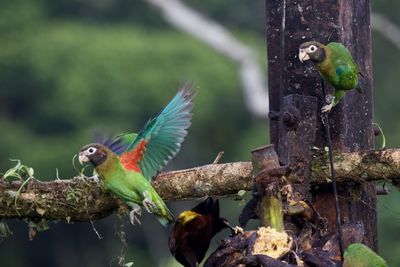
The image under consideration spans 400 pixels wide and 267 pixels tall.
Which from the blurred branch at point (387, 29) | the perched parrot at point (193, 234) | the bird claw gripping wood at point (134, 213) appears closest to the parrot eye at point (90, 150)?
the bird claw gripping wood at point (134, 213)

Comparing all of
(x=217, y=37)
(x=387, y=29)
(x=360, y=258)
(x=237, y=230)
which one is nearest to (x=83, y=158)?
(x=237, y=230)

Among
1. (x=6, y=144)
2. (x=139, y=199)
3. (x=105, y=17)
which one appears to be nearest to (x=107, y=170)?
(x=139, y=199)

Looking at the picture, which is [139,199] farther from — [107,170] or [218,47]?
[218,47]

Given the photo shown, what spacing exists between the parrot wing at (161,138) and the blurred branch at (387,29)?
Result: 16.7m

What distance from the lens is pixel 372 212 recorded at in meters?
4.91

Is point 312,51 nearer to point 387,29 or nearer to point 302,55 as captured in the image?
point 302,55

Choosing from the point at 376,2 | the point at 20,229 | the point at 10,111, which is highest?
the point at 376,2

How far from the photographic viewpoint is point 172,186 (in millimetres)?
5059

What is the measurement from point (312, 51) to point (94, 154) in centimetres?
107

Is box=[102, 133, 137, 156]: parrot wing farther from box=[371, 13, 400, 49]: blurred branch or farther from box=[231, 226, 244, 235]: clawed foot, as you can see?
box=[371, 13, 400, 49]: blurred branch

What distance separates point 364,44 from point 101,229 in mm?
19007

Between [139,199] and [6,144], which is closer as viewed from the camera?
[139,199]

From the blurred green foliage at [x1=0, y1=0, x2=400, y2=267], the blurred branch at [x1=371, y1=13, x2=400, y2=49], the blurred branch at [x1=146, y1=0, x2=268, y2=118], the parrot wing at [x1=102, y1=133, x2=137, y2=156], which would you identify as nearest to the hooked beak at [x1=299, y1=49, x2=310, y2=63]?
the parrot wing at [x1=102, y1=133, x2=137, y2=156]

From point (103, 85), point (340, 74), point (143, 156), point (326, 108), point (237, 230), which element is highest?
point (340, 74)
